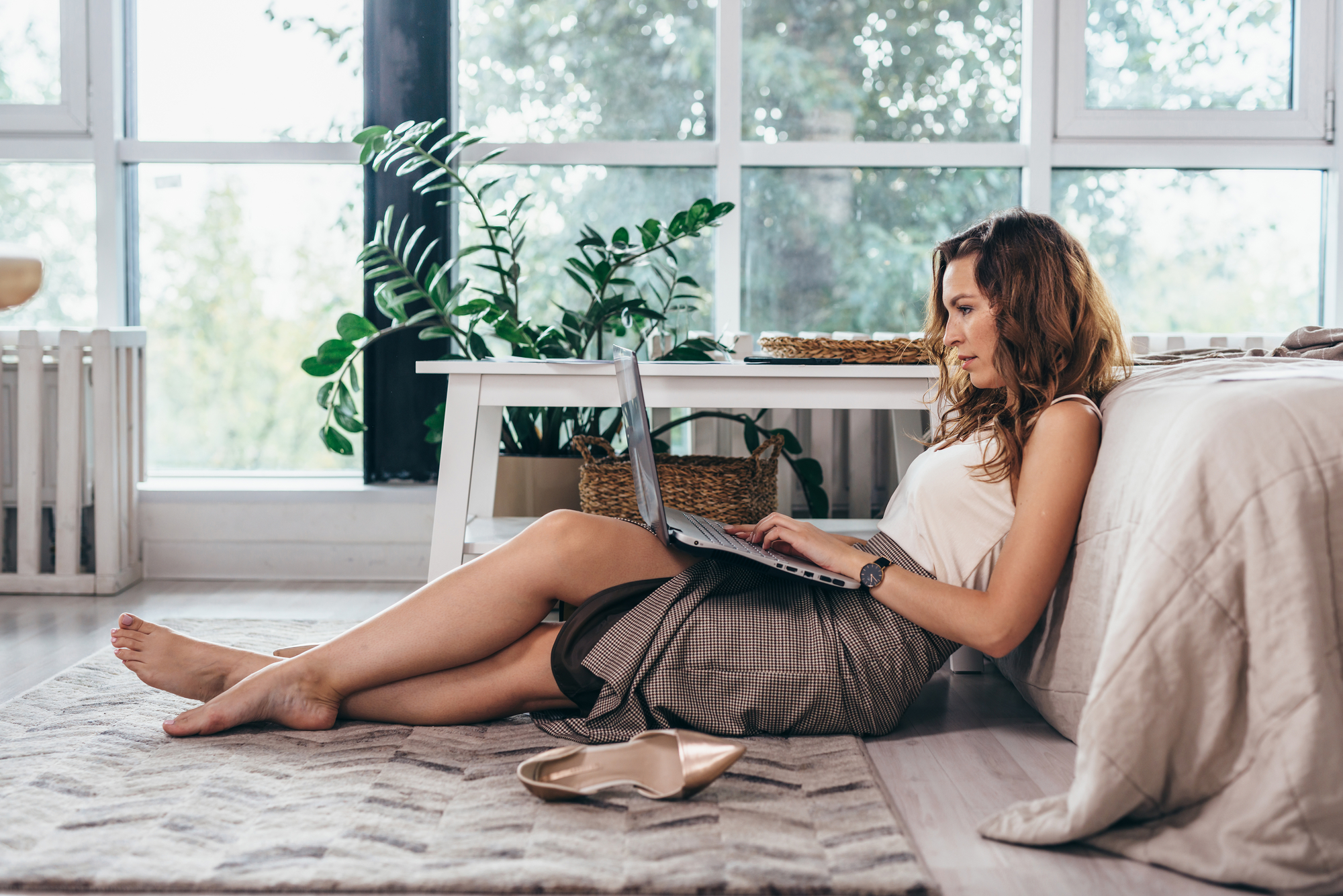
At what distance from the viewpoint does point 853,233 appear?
2762 millimetres

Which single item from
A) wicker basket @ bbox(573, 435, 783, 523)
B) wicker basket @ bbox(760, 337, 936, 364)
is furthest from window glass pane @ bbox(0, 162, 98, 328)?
wicker basket @ bbox(760, 337, 936, 364)

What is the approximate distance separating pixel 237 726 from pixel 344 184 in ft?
5.86

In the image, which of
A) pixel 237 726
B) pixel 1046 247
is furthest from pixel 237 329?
pixel 1046 247

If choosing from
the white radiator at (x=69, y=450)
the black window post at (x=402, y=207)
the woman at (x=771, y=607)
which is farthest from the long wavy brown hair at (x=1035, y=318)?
the white radiator at (x=69, y=450)

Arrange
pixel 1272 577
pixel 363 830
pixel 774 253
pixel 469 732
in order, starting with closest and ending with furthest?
pixel 1272 577
pixel 363 830
pixel 469 732
pixel 774 253

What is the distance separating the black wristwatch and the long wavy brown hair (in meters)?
0.19

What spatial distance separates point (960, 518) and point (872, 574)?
153mm

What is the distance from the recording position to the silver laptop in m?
1.27

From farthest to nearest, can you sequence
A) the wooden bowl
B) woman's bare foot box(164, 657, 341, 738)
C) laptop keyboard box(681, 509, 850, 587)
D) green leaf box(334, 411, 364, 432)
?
green leaf box(334, 411, 364, 432), woman's bare foot box(164, 657, 341, 738), laptop keyboard box(681, 509, 850, 587), the wooden bowl

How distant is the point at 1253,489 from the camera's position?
3.31 ft

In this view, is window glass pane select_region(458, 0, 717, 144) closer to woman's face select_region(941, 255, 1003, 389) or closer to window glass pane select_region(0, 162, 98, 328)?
window glass pane select_region(0, 162, 98, 328)

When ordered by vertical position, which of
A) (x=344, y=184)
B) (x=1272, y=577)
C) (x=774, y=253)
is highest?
(x=344, y=184)

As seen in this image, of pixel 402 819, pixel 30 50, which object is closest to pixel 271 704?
pixel 402 819

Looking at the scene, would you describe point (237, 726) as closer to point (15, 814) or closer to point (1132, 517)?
point (15, 814)
